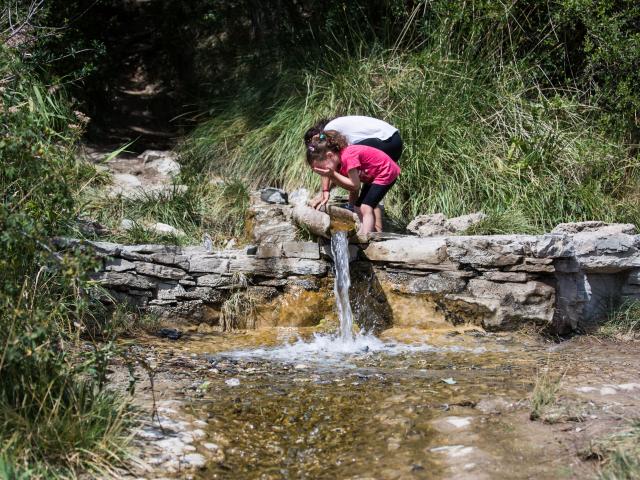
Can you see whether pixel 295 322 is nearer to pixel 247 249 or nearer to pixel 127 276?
pixel 247 249

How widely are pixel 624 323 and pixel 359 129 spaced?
2.55 m

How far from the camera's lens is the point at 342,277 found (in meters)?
5.89

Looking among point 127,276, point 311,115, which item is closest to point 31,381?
point 127,276

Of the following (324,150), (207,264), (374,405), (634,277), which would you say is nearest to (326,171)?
(324,150)

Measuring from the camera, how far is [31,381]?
127 inches

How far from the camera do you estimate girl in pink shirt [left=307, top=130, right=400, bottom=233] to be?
20.6ft

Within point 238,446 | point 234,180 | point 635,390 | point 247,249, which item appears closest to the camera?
point 238,446

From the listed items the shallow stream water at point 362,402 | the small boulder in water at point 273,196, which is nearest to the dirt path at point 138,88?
the small boulder in water at point 273,196

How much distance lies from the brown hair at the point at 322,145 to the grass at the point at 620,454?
353cm

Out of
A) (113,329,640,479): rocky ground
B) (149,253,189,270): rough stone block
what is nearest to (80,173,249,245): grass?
(149,253,189,270): rough stone block

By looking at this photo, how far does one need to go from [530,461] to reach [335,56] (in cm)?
622

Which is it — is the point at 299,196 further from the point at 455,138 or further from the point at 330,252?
the point at 455,138

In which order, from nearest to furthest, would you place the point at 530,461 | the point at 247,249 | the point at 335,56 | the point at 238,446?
the point at 530,461 < the point at 238,446 < the point at 247,249 < the point at 335,56

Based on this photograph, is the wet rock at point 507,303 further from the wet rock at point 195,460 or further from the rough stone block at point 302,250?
the wet rock at point 195,460
